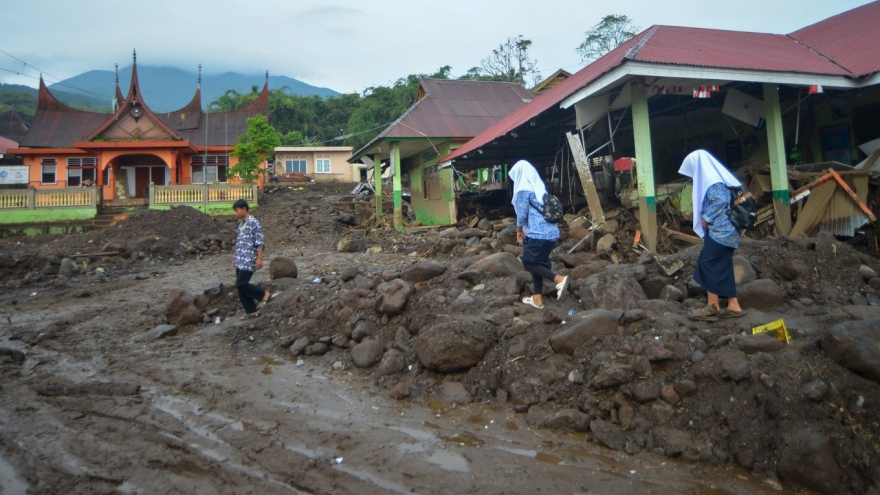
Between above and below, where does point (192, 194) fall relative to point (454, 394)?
above

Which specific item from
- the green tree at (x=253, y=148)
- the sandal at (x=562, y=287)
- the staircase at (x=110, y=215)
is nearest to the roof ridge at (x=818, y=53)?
the sandal at (x=562, y=287)


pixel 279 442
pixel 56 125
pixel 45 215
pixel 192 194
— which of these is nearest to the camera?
pixel 279 442

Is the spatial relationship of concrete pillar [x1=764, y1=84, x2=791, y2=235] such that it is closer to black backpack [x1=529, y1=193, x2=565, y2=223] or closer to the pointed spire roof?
black backpack [x1=529, y1=193, x2=565, y2=223]

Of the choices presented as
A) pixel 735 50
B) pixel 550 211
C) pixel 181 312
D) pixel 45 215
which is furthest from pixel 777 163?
pixel 45 215

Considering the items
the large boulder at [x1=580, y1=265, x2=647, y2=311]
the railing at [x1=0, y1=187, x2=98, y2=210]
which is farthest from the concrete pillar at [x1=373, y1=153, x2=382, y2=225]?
the large boulder at [x1=580, y1=265, x2=647, y2=311]

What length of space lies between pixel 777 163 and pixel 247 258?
826cm

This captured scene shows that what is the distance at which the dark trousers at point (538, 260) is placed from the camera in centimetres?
611

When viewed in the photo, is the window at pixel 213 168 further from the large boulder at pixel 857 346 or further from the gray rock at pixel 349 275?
the large boulder at pixel 857 346

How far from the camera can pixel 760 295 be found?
18.6 ft

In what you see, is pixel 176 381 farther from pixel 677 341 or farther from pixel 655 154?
pixel 655 154

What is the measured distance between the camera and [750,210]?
213 inches

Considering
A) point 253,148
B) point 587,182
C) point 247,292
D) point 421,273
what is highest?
point 253,148

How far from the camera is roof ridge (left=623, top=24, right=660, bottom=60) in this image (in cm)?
819

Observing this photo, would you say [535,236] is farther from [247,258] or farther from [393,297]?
[247,258]
